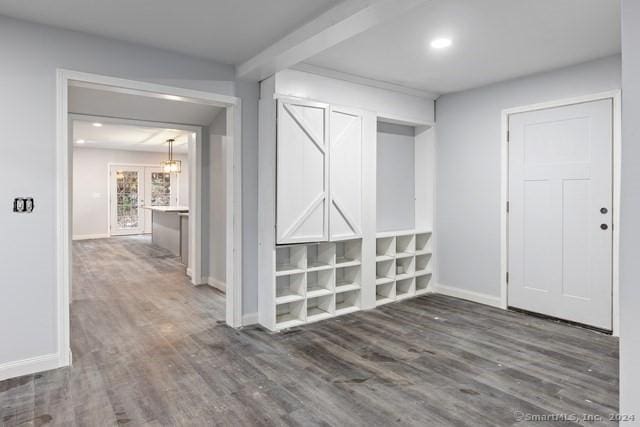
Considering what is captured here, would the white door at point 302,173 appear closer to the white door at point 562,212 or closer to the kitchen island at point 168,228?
the white door at point 562,212

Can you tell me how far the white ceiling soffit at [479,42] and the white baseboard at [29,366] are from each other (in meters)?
3.30

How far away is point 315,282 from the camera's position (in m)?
4.50

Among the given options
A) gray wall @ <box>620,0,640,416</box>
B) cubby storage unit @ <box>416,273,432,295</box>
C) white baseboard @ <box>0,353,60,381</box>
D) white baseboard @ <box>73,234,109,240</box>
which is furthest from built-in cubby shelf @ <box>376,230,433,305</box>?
white baseboard @ <box>73,234,109,240</box>

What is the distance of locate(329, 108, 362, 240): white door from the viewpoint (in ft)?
13.6

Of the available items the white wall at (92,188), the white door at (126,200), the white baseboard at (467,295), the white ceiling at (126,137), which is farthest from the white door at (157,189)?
the white baseboard at (467,295)

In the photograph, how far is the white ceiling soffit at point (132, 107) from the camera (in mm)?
4297

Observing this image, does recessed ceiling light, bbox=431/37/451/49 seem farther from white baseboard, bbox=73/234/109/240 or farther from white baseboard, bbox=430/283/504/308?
white baseboard, bbox=73/234/109/240

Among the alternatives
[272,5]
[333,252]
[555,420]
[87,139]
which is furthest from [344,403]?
[87,139]

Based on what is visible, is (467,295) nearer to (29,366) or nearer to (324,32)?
(324,32)

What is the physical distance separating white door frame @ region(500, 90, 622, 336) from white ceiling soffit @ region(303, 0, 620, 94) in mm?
366

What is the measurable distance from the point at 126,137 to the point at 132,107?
16.7ft

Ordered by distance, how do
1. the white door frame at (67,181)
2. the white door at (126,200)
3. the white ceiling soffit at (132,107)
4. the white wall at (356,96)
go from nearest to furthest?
the white door frame at (67,181)
the white wall at (356,96)
the white ceiling soffit at (132,107)
the white door at (126,200)

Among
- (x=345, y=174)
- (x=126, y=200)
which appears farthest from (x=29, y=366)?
(x=126, y=200)

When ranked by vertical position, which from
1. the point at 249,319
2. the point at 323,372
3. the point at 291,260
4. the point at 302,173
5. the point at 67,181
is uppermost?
the point at 302,173
